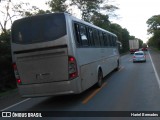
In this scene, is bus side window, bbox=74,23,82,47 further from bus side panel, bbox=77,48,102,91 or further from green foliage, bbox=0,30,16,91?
green foliage, bbox=0,30,16,91

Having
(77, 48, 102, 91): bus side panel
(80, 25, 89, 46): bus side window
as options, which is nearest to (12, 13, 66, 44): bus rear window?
(77, 48, 102, 91): bus side panel

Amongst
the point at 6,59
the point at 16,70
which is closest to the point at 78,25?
the point at 16,70

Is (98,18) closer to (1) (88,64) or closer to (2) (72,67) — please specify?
(1) (88,64)

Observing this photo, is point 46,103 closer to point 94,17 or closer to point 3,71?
point 3,71

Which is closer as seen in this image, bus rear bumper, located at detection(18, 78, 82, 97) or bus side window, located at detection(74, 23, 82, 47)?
bus rear bumper, located at detection(18, 78, 82, 97)

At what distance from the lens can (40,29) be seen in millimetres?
10391

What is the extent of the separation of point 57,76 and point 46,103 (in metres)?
1.81

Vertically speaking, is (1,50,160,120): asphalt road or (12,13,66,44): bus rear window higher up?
(12,13,66,44): bus rear window

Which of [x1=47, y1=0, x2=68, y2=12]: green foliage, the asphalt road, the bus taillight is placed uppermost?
[x1=47, y1=0, x2=68, y2=12]: green foliage

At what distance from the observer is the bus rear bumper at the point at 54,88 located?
32.9 feet

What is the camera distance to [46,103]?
1138cm

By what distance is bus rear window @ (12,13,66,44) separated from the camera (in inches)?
403

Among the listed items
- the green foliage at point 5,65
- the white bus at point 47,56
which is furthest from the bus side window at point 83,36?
the green foliage at point 5,65

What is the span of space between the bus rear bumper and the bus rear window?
1563mm
